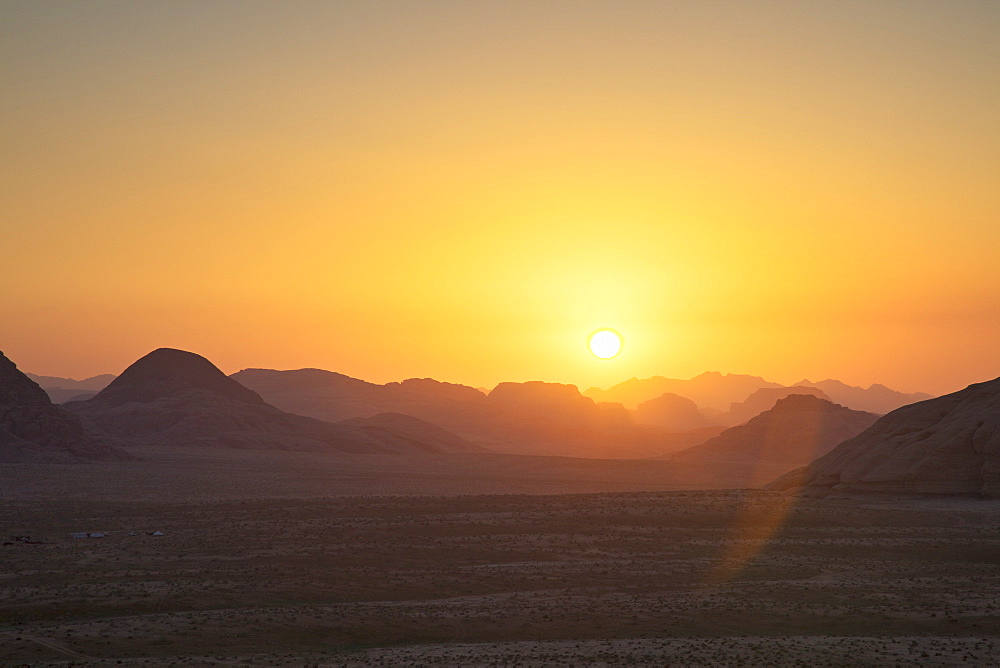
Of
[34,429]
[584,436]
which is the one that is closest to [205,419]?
[34,429]

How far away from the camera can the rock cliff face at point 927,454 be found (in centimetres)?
5259

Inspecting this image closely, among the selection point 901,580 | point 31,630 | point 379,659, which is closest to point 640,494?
point 901,580

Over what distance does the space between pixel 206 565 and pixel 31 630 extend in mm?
10685

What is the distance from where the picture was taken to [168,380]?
139250 mm

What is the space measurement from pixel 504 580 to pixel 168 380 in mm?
118188

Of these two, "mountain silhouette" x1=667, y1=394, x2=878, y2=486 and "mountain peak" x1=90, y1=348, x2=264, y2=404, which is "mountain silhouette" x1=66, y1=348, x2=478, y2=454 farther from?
"mountain silhouette" x1=667, y1=394, x2=878, y2=486

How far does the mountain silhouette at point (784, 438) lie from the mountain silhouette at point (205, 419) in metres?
46.2

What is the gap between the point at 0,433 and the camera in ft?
279

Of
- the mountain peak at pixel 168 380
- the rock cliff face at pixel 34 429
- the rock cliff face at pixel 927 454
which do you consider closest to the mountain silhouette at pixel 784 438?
the rock cliff face at pixel 927 454

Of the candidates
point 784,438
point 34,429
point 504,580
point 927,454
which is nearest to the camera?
point 504,580

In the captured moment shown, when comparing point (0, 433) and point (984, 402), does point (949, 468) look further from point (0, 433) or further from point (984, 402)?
point (0, 433)

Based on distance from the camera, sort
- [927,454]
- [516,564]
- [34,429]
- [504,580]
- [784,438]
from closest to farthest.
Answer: [504,580]
[516,564]
[927,454]
[34,429]
[784,438]

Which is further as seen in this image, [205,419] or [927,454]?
[205,419]

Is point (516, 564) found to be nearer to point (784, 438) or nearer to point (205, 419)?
point (205, 419)
